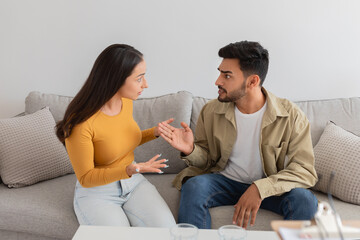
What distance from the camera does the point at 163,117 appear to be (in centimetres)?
231

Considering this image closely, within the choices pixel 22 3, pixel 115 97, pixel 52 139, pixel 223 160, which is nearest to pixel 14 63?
pixel 22 3

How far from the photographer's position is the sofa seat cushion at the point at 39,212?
1797mm

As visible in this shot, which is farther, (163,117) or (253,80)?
(163,117)

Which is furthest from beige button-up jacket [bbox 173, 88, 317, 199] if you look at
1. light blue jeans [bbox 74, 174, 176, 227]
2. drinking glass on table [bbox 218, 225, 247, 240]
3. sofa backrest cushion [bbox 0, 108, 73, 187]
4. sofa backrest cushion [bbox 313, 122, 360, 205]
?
sofa backrest cushion [bbox 0, 108, 73, 187]

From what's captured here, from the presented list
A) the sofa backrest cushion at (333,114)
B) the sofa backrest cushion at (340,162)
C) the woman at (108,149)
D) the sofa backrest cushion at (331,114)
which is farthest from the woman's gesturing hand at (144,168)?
the sofa backrest cushion at (333,114)

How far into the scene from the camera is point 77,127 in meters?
1.66

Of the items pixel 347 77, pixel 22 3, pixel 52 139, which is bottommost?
pixel 52 139

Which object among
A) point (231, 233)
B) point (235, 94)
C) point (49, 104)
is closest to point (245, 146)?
point (235, 94)

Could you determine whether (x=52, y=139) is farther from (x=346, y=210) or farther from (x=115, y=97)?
(x=346, y=210)

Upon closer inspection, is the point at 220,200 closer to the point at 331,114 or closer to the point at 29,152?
the point at 331,114

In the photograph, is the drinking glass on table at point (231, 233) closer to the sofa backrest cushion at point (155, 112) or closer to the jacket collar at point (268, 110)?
the jacket collar at point (268, 110)

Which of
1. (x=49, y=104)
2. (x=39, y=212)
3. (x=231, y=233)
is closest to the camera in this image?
(x=231, y=233)

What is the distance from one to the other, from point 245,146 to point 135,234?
81 centimetres

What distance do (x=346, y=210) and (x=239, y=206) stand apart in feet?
1.68
